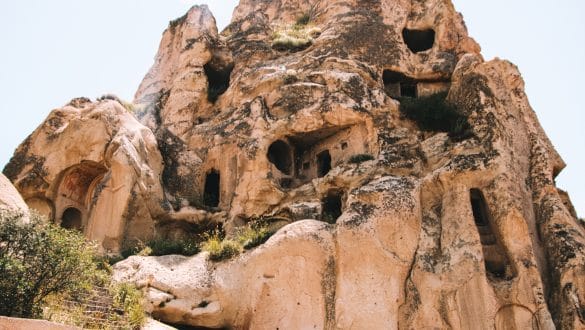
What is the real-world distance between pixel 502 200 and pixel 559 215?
1.96 metres

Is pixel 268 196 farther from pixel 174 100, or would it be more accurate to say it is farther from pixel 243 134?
pixel 174 100

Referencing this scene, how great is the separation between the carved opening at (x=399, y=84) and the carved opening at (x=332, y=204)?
6550 millimetres

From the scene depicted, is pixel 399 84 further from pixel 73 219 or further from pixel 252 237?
pixel 73 219

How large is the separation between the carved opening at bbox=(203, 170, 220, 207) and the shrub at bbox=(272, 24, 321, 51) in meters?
7.09

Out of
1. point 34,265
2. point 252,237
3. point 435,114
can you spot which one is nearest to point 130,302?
point 34,265

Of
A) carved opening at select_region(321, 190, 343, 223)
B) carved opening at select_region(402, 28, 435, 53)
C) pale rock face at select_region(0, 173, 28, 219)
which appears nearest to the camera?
pale rock face at select_region(0, 173, 28, 219)

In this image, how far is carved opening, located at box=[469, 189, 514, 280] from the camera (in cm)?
1582

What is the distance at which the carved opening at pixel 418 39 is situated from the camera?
2606cm

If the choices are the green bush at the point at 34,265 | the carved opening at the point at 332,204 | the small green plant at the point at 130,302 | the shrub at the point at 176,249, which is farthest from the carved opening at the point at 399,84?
the green bush at the point at 34,265

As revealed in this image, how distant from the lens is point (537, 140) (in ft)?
62.1

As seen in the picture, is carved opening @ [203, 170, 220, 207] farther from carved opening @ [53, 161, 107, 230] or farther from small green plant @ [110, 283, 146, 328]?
small green plant @ [110, 283, 146, 328]

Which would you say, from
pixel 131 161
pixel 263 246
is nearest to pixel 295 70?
pixel 131 161

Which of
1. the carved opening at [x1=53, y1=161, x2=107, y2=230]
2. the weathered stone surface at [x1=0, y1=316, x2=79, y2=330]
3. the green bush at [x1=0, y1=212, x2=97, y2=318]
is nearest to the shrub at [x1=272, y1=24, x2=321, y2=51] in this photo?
the carved opening at [x1=53, y1=161, x2=107, y2=230]

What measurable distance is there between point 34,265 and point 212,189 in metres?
11.4
